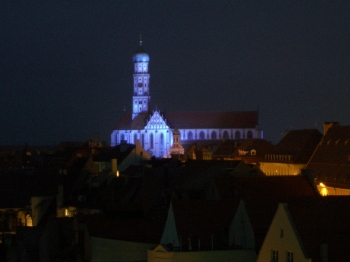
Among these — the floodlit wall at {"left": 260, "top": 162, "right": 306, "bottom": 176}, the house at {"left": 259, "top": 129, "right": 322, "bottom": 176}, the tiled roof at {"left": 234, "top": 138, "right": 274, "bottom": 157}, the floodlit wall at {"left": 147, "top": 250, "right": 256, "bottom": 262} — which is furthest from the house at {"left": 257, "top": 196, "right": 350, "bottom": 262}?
the tiled roof at {"left": 234, "top": 138, "right": 274, "bottom": 157}

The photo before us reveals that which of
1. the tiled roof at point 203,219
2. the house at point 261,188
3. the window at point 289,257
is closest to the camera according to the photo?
the window at point 289,257

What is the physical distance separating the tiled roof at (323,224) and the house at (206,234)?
301cm

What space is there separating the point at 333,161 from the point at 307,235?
188 ft

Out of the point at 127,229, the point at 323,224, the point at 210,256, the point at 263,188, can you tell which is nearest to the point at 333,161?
the point at 263,188

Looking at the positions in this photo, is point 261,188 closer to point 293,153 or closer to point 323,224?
point 323,224

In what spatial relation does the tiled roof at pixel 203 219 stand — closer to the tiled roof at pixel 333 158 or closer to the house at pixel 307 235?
the house at pixel 307 235

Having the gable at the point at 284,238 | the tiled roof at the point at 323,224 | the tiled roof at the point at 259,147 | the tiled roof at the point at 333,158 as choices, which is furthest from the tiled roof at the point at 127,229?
the tiled roof at the point at 259,147

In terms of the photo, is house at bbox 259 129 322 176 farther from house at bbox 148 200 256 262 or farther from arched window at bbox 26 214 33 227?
house at bbox 148 200 256 262

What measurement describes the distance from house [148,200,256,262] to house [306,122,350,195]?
37425 mm

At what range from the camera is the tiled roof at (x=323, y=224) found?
109ft

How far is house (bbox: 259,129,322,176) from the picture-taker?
3981 inches

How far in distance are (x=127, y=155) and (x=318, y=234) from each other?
73.2 m

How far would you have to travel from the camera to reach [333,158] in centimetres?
9044

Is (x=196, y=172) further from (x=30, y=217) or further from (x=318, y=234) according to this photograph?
(x=318, y=234)
